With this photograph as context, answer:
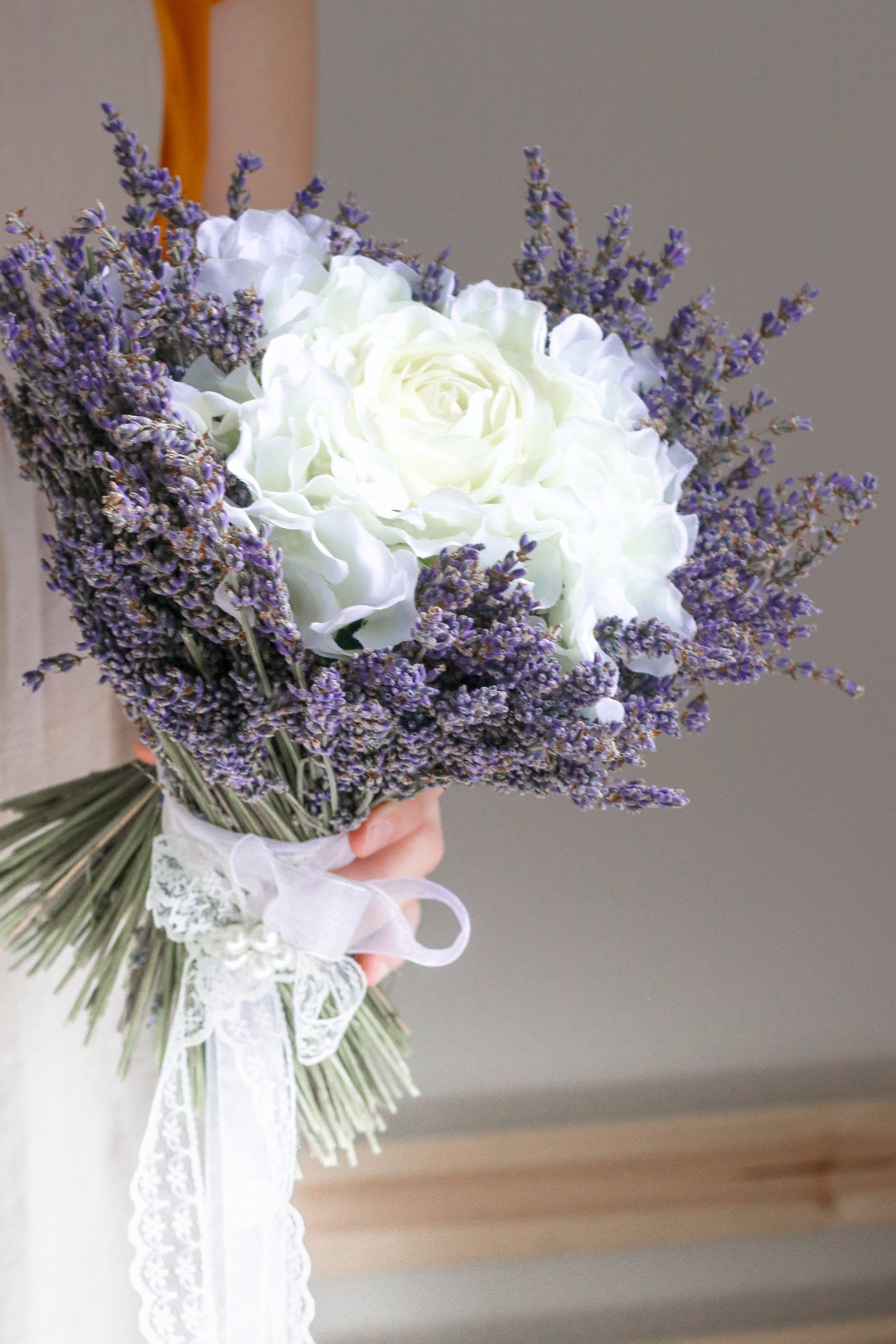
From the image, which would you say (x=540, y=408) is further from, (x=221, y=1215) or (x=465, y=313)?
(x=221, y=1215)

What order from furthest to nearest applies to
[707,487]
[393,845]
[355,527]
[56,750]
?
[56,750]
[393,845]
[707,487]
[355,527]

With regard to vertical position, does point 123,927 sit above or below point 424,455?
below

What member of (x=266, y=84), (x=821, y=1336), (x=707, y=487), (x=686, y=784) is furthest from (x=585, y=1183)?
(x=266, y=84)

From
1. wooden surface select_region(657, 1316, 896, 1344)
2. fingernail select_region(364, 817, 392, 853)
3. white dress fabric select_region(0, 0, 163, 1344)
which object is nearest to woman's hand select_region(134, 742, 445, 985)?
fingernail select_region(364, 817, 392, 853)

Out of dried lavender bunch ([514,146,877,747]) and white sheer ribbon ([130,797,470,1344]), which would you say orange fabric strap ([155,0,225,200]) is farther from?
white sheer ribbon ([130,797,470,1344])

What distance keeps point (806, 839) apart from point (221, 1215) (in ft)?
2.75

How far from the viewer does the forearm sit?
0.95m

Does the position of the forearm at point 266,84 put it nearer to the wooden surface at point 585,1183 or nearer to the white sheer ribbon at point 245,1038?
the white sheer ribbon at point 245,1038

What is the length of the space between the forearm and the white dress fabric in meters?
0.08

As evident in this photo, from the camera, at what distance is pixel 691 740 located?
4.22 feet

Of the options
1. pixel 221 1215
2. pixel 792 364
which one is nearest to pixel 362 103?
pixel 792 364

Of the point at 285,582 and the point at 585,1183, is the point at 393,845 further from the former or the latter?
the point at 585,1183

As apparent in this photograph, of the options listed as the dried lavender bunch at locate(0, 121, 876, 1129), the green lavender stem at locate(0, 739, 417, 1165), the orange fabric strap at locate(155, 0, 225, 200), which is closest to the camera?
the dried lavender bunch at locate(0, 121, 876, 1129)

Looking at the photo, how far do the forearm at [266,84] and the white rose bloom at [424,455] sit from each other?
16.6 inches
